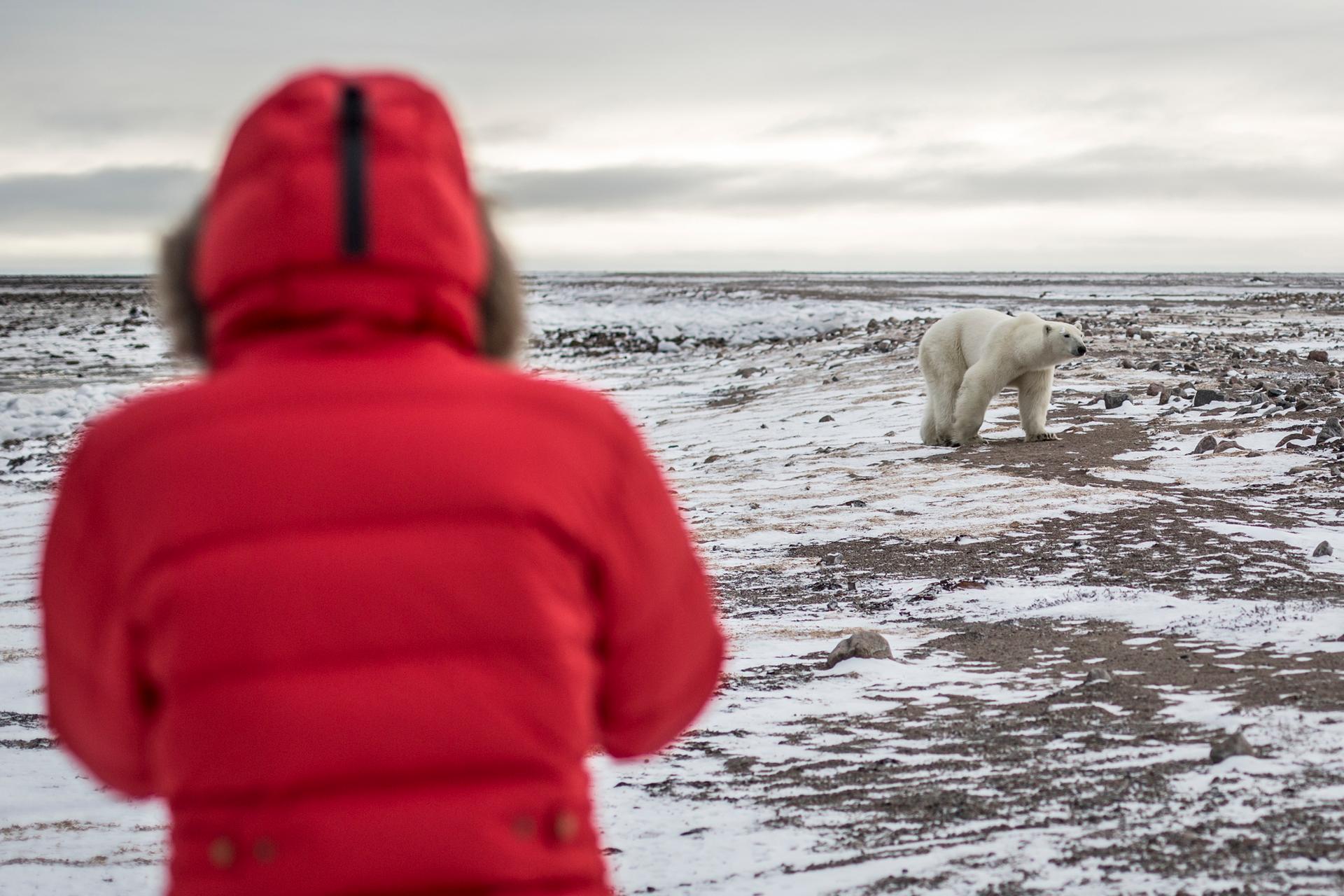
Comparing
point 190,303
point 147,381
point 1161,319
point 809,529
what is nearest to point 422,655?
point 190,303

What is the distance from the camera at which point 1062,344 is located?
10.6m

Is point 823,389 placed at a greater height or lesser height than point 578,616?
lesser

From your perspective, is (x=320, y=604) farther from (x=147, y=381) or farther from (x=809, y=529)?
(x=147, y=381)

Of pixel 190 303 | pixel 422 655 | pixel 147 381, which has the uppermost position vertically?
pixel 190 303

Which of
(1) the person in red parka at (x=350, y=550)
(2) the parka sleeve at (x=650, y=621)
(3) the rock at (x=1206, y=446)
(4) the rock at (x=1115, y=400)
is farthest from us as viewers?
(4) the rock at (x=1115, y=400)

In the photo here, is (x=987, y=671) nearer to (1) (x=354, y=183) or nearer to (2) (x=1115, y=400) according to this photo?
(1) (x=354, y=183)

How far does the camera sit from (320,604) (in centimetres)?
120

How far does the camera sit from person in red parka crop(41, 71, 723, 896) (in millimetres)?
1202

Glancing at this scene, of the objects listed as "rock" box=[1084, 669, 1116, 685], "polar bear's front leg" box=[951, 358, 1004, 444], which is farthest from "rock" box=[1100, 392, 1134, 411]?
"rock" box=[1084, 669, 1116, 685]

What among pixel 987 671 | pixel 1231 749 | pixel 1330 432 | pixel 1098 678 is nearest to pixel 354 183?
pixel 1231 749

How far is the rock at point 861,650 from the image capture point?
507cm

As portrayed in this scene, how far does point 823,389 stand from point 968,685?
10.6 m

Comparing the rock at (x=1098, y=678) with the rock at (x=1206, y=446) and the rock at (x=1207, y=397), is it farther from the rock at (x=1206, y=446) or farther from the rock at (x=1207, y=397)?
the rock at (x=1207, y=397)

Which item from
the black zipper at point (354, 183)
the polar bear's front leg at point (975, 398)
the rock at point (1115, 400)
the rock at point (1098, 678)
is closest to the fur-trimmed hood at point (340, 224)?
the black zipper at point (354, 183)
